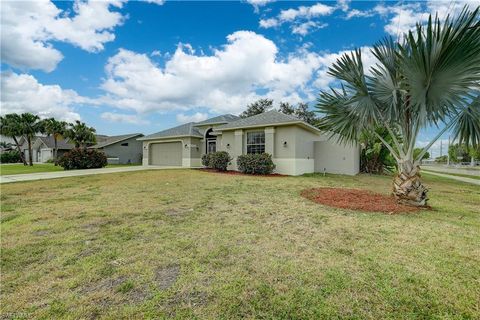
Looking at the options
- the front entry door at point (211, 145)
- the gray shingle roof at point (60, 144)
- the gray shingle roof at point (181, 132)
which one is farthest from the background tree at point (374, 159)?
the gray shingle roof at point (60, 144)

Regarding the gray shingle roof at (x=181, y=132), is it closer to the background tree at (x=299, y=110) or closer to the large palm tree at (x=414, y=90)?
the background tree at (x=299, y=110)

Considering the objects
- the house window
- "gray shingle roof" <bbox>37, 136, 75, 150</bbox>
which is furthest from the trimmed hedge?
"gray shingle roof" <bbox>37, 136, 75, 150</bbox>

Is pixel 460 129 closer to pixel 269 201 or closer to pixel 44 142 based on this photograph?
pixel 269 201

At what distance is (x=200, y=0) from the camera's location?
11930 millimetres

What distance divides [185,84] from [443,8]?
19.2 meters

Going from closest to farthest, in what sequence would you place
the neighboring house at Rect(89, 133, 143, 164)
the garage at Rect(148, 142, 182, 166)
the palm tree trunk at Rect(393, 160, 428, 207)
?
the palm tree trunk at Rect(393, 160, 428, 207)
the garage at Rect(148, 142, 182, 166)
the neighboring house at Rect(89, 133, 143, 164)

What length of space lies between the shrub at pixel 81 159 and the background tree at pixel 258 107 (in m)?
19.7

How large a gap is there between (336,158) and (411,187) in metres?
11.0

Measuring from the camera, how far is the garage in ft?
75.9

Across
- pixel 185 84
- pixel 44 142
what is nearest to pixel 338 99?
pixel 185 84

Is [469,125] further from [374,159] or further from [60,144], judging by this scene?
[60,144]

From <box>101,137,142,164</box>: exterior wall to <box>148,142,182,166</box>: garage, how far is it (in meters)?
10.6

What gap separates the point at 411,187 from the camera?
7.02m

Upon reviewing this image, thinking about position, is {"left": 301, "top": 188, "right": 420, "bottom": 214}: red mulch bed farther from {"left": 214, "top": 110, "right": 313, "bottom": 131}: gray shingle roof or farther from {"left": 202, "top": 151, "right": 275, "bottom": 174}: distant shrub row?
{"left": 214, "top": 110, "right": 313, "bottom": 131}: gray shingle roof
